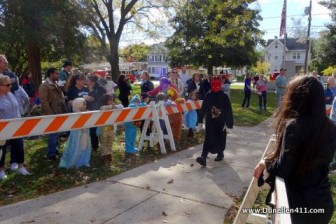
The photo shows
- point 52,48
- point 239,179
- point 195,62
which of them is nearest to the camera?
point 239,179

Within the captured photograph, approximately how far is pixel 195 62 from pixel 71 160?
98.4 feet

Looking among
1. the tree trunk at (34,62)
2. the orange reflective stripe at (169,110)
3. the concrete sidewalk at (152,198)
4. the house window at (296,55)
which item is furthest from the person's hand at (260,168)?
the house window at (296,55)

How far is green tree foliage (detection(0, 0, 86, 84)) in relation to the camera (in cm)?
1370

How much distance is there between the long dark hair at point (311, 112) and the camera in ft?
7.79

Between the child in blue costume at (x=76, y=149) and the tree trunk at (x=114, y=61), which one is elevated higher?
the tree trunk at (x=114, y=61)

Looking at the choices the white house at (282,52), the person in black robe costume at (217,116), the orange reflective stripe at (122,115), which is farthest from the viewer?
the white house at (282,52)

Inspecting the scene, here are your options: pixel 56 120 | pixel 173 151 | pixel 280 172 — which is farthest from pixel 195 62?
pixel 280 172

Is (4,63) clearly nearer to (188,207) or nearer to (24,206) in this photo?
(24,206)

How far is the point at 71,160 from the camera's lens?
6250 millimetres

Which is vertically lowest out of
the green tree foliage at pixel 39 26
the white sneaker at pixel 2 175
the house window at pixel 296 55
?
the white sneaker at pixel 2 175

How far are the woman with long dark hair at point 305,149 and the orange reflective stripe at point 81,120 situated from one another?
3.93 metres

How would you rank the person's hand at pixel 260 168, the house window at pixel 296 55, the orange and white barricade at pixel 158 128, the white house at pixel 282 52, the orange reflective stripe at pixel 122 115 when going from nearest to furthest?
1. the person's hand at pixel 260 168
2. the orange reflective stripe at pixel 122 115
3. the orange and white barricade at pixel 158 128
4. the white house at pixel 282 52
5. the house window at pixel 296 55

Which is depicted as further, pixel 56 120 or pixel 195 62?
pixel 195 62

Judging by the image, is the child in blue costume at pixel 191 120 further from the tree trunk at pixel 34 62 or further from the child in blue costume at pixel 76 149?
the tree trunk at pixel 34 62
